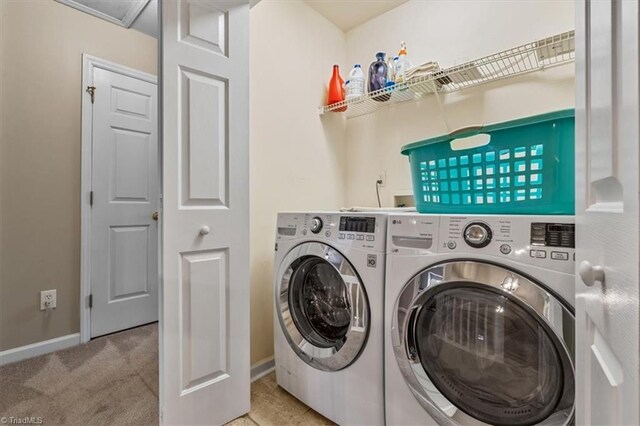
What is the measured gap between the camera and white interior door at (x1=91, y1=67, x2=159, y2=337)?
223 cm

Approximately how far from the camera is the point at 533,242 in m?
0.79

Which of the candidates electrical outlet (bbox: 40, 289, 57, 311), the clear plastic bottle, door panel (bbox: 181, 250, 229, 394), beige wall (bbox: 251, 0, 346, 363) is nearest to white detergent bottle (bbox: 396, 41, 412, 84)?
the clear plastic bottle

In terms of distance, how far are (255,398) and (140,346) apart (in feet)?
3.83

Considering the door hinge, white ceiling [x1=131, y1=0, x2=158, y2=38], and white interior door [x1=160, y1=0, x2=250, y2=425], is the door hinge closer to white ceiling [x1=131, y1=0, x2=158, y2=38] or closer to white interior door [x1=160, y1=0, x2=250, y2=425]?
white ceiling [x1=131, y1=0, x2=158, y2=38]

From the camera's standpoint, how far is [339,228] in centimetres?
123

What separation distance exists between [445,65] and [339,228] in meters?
1.33

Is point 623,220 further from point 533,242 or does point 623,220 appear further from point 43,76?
point 43,76

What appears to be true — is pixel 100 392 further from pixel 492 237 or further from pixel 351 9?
pixel 351 9

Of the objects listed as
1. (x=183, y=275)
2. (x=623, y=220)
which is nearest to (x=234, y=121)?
(x=183, y=275)

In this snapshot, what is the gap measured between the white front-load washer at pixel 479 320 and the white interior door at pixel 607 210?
0.65 ft

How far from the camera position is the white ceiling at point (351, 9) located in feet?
6.49

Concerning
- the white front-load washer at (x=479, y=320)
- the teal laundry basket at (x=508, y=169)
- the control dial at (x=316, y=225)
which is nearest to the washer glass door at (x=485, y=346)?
the white front-load washer at (x=479, y=320)

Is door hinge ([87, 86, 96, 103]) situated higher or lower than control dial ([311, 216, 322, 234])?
higher

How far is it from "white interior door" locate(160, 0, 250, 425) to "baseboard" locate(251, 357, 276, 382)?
0.88 ft
